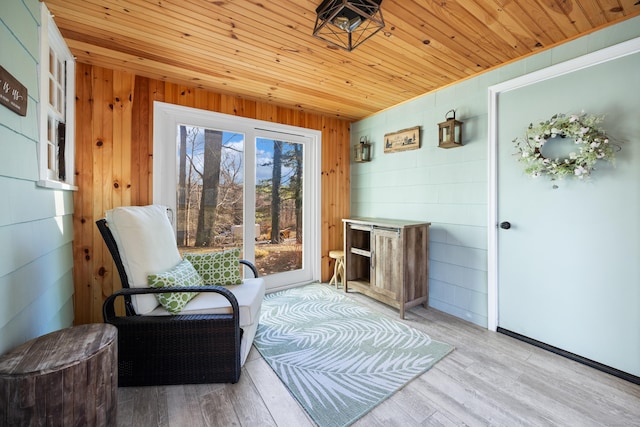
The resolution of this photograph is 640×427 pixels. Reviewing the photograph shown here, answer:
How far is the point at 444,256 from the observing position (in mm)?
2934

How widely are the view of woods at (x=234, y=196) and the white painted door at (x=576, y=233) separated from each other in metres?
2.40

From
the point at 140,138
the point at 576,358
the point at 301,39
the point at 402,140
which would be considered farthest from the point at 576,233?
the point at 140,138

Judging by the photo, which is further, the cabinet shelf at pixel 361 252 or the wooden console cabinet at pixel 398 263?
the cabinet shelf at pixel 361 252

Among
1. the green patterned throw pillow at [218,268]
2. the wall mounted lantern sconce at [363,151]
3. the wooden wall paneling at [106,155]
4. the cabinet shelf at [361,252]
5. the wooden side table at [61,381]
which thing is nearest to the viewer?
the wooden side table at [61,381]

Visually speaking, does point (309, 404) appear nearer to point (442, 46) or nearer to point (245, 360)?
point (245, 360)

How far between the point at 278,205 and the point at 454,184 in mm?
2137

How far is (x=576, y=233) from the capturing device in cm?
206

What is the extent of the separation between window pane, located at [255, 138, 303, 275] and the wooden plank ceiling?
2.96ft

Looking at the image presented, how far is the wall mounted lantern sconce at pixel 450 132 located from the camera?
105 inches

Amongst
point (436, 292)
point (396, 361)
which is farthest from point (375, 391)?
point (436, 292)

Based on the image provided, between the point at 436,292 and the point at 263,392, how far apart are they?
2125 mm

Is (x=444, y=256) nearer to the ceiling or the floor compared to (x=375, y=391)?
nearer to the ceiling

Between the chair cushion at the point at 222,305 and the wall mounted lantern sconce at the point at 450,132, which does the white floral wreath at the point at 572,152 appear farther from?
the chair cushion at the point at 222,305

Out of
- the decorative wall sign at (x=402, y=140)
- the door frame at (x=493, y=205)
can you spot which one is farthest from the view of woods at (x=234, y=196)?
the door frame at (x=493, y=205)
